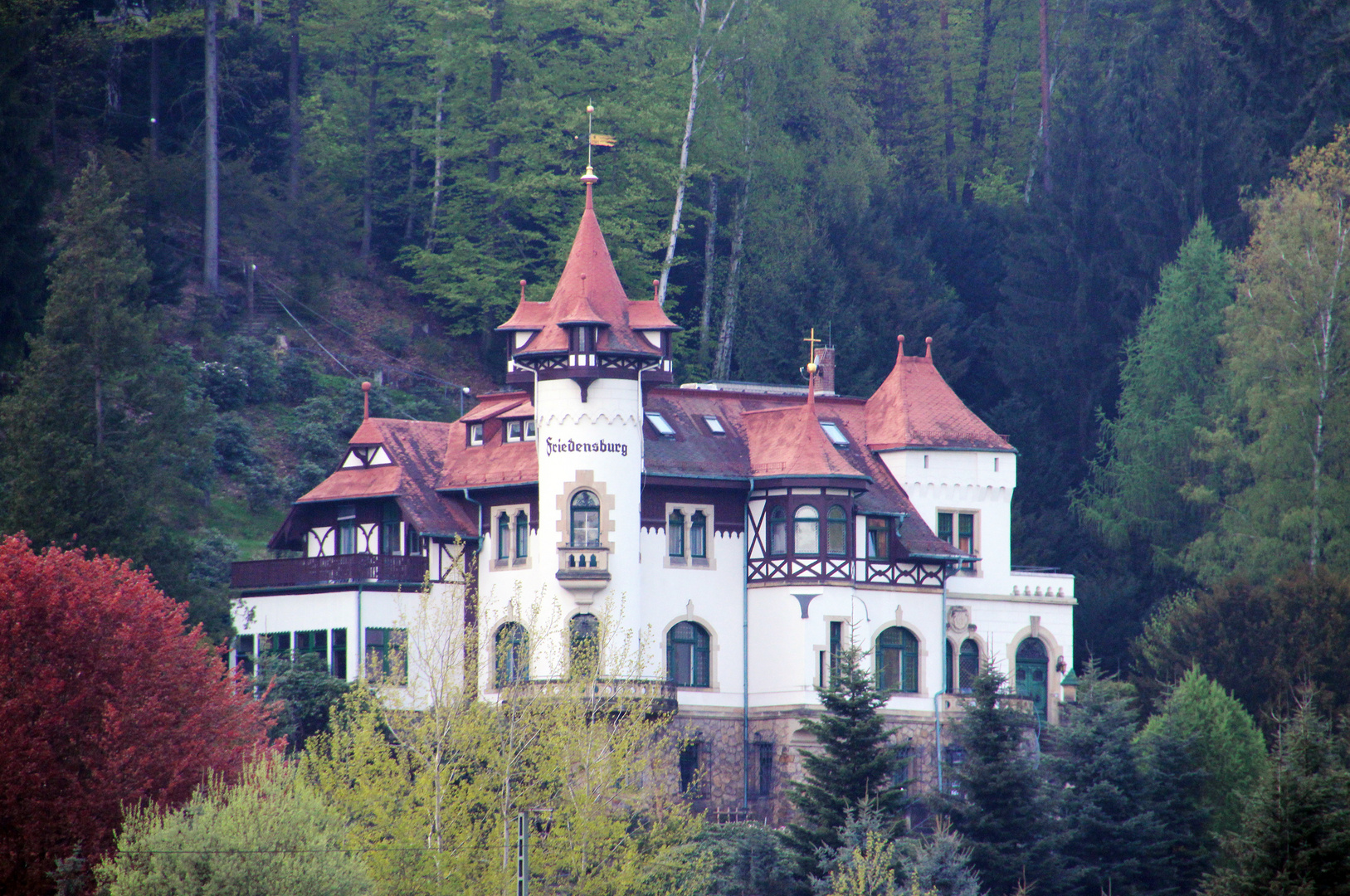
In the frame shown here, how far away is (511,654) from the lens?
175 ft

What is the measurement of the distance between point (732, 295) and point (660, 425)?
17.9 metres

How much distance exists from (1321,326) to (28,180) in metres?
35.0

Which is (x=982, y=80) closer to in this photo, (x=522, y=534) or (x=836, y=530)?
(x=836, y=530)

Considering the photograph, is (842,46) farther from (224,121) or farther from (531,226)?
(224,121)

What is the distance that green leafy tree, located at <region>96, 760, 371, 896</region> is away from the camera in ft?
113

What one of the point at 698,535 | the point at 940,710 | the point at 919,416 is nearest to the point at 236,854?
the point at 698,535

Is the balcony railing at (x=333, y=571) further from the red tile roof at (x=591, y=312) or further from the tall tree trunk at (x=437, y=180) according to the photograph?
the tall tree trunk at (x=437, y=180)

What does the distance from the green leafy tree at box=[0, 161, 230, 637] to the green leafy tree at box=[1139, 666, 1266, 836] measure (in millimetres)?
21663

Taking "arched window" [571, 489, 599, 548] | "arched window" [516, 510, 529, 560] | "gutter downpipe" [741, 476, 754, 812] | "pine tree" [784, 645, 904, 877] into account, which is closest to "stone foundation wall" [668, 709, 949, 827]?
"gutter downpipe" [741, 476, 754, 812]

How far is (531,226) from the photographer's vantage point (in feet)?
257

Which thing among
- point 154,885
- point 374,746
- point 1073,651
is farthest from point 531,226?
point 154,885

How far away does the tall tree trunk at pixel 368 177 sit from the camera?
7800cm

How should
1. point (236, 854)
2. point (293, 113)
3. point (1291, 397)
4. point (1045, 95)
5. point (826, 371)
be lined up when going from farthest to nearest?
point (1045, 95), point (293, 113), point (826, 371), point (1291, 397), point (236, 854)

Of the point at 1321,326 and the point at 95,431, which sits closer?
the point at 95,431
